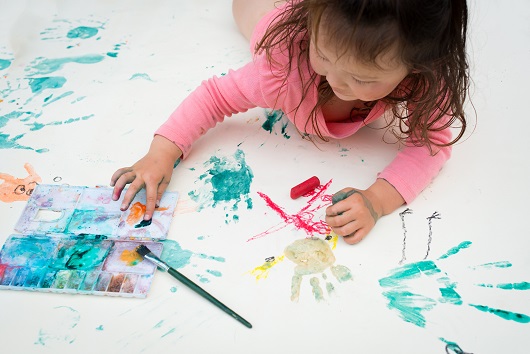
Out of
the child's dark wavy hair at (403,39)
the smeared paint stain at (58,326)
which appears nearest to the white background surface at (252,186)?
the smeared paint stain at (58,326)

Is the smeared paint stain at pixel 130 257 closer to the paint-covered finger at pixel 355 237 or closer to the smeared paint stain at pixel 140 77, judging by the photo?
the paint-covered finger at pixel 355 237

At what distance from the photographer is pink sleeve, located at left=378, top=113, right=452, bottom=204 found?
854 millimetres

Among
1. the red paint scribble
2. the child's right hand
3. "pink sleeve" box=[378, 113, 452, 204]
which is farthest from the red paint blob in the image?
the child's right hand

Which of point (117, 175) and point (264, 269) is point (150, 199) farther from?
point (264, 269)

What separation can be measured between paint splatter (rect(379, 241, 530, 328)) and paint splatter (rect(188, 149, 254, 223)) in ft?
0.84

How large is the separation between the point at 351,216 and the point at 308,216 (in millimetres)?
77

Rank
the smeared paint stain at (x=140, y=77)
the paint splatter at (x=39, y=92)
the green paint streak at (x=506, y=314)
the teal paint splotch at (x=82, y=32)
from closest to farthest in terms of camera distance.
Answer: the green paint streak at (x=506, y=314) < the paint splatter at (x=39, y=92) < the smeared paint stain at (x=140, y=77) < the teal paint splotch at (x=82, y=32)

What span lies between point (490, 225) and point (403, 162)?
17 cm

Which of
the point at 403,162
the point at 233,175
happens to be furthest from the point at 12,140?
the point at 403,162

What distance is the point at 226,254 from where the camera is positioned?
0.79 m

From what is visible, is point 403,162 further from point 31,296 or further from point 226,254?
point 31,296

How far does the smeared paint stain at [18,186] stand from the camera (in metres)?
0.86

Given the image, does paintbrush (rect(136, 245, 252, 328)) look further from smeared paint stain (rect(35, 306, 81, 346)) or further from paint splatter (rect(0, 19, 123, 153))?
paint splatter (rect(0, 19, 123, 153))

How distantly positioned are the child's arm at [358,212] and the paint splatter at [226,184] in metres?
0.15
